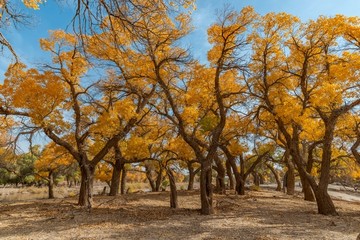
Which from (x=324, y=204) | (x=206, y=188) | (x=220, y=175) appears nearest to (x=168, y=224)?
(x=206, y=188)

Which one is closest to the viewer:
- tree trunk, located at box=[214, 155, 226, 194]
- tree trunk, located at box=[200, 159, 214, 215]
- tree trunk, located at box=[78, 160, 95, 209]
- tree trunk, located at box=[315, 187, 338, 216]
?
tree trunk, located at box=[200, 159, 214, 215]

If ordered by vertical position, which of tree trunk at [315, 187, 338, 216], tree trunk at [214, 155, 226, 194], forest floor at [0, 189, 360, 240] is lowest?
forest floor at [0, 189, 360, 240]

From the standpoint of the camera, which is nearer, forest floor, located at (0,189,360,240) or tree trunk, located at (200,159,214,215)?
forest floor, located at (0,189,360,240)

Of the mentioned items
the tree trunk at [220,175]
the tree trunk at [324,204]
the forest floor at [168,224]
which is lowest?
the forest floor at [168,224]

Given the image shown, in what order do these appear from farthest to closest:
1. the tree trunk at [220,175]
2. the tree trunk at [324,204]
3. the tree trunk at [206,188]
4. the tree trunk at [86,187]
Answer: the tree trunk at [220,175] < the tree trunk at [86,187] < the tree trunk at [324,204] < the tree trunk at [206,188]

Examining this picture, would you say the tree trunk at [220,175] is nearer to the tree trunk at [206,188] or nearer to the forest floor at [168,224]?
the forest floor at [168,224]

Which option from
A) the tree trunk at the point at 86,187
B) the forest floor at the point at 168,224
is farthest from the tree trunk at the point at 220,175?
the tree trunk at the point at 86,187

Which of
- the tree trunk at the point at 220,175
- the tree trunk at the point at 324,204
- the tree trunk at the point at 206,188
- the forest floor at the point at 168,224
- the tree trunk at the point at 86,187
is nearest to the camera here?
the forest floor at the point at 168,224

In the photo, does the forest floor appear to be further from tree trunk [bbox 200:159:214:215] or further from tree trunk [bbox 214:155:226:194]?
tree trunk [bbox 214:155:226:194]

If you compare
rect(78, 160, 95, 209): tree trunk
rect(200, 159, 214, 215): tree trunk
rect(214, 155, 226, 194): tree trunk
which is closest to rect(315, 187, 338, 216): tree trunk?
rect(200, 159, 214, 215): tree trunk

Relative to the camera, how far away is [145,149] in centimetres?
1456

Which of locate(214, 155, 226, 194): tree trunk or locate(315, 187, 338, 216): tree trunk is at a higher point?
locate(214, 155, 226, 194): tree trunk

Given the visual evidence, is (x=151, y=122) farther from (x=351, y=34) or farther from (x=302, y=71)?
(x=351, y=34)

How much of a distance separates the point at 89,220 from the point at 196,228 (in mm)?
3583
